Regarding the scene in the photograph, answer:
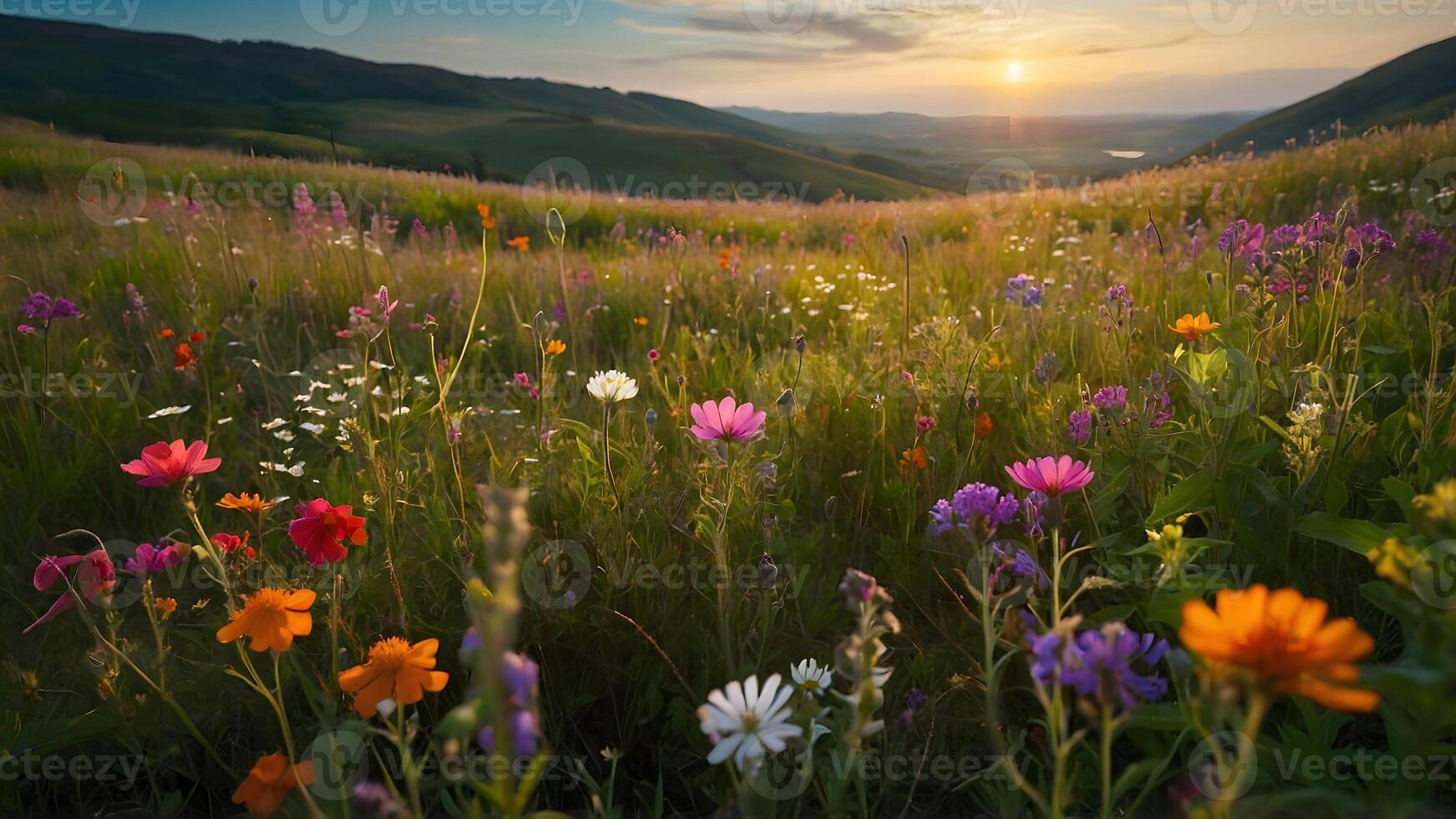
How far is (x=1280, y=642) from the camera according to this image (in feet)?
2.26

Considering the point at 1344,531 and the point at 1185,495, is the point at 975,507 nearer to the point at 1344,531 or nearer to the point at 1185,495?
the point at 1185,495

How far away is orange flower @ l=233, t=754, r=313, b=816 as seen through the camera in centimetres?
118

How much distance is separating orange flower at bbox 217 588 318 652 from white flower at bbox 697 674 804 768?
759 millimetres

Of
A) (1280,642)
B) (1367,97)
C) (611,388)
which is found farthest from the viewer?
(1367,97)

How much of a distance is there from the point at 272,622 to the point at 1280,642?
148 centimetres

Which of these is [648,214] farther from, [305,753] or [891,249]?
[305,753]

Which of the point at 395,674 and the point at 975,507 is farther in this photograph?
the point at 975,507

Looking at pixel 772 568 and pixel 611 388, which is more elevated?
pixel 611 388

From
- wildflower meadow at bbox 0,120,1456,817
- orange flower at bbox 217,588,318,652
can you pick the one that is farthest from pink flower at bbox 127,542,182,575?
orange flower at bbox 217,588,318,652

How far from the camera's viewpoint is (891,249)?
5.55 m

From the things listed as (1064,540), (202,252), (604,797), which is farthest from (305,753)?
(202,252)

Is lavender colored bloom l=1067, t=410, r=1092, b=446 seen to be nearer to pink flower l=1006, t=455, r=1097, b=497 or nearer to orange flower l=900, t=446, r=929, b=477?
orange flower l=900, t=446, r=929, b=477

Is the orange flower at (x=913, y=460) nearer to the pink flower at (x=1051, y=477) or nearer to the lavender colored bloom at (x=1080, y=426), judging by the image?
the lavender colored bloom at (x=1080, y=426)

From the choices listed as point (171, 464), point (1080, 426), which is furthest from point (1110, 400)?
point (171, 464)
